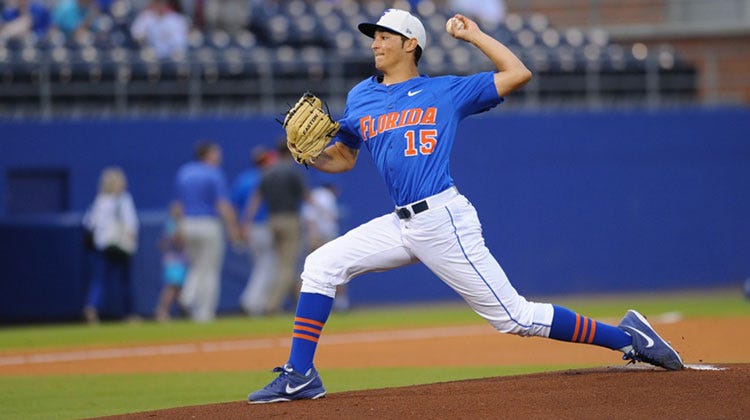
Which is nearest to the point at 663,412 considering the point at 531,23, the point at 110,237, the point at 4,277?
the point at 110,237

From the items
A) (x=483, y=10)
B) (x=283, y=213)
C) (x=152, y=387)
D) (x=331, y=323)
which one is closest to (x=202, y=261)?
(x=283, y=213)

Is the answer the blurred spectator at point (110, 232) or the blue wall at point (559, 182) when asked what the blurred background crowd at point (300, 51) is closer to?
the blue wall at point (559, 182)

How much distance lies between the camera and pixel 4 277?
1650 cm

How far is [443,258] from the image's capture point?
688 cm

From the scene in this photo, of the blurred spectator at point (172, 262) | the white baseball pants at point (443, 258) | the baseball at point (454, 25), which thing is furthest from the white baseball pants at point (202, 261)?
the baseball at point (454, 25)

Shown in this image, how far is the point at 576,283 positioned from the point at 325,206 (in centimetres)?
488

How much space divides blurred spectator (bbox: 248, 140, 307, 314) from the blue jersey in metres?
8.96

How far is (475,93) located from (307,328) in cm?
157

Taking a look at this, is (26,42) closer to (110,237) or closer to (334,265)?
(110,237)

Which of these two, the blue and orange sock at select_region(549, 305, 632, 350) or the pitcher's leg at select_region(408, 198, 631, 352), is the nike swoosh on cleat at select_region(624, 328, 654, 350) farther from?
the pitcher's leg at select_region(408, 198, 631, 352)

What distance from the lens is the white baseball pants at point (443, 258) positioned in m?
6.85

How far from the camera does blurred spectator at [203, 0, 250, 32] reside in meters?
21.1

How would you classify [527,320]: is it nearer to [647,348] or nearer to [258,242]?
[647,348]

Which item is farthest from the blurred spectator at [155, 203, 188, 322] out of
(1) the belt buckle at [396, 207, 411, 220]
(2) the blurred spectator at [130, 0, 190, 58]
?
(1) the belt buckle at [396, 207, 411, 220]
